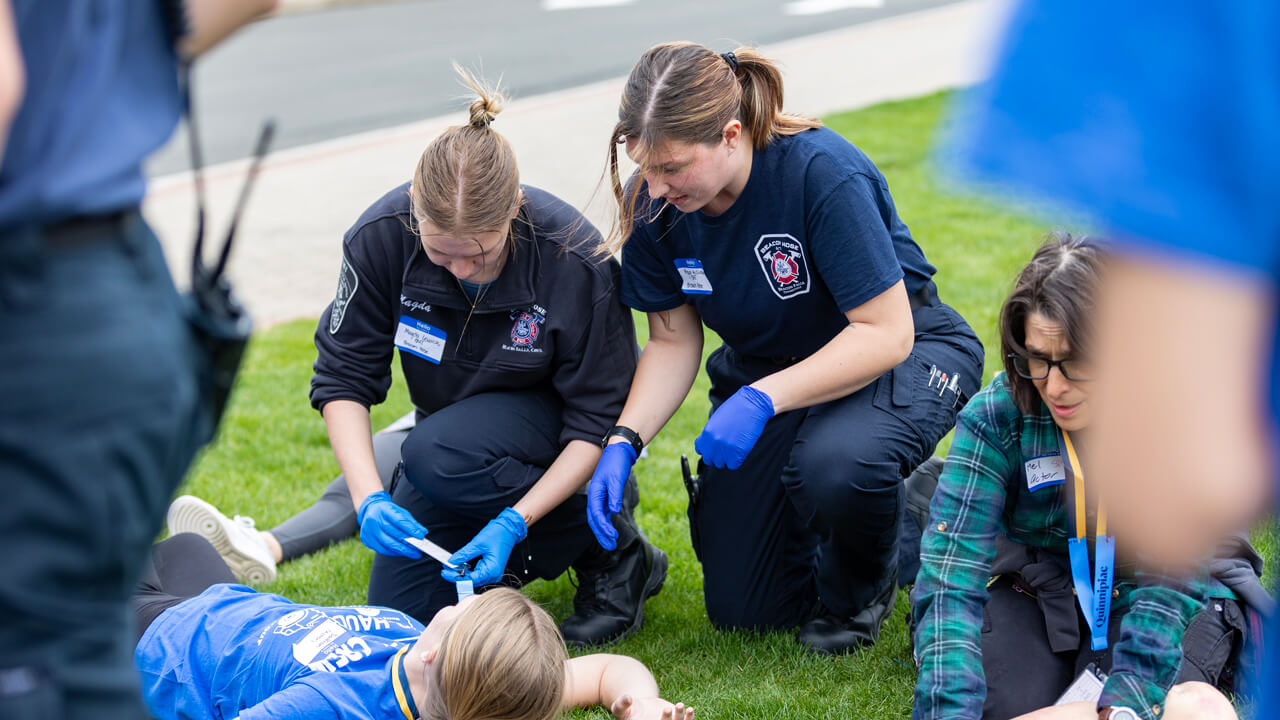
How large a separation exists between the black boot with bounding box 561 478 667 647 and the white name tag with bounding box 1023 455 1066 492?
38.0 inches

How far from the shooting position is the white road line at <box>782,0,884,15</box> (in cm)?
1134

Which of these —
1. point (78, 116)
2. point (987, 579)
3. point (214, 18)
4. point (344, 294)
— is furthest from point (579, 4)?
point (78, 116)

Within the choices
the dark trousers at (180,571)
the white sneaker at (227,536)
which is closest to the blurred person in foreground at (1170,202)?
the dark trousers at (180,571)

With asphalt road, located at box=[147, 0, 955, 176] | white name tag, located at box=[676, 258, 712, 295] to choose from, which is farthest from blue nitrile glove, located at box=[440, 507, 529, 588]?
asphalt road, located at box=[147, 0, 955, 176]

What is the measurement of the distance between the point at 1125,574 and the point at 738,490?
88 cm

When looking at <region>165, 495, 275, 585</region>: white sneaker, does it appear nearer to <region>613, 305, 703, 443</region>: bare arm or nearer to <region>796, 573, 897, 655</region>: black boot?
<region>613, 305, 703, 443</region>: bare arm

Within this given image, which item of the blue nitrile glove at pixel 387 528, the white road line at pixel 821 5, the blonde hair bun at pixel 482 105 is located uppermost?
Answer: the blonde hair bun at pixel 482 105

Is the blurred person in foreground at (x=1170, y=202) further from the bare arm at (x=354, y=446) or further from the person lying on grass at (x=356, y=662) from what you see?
the bare arm at (x=354, y=446)

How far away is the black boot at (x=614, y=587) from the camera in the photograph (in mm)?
2656

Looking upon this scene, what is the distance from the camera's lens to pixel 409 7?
462 inches

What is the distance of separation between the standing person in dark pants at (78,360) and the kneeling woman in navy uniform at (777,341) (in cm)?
152

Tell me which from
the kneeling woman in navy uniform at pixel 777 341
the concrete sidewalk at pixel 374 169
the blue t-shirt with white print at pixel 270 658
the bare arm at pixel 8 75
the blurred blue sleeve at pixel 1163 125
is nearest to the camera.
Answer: the blurred blue sleeve at pixel 1163 125

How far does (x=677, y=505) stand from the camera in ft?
10.7

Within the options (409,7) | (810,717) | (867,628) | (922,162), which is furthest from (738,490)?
(409,7)
